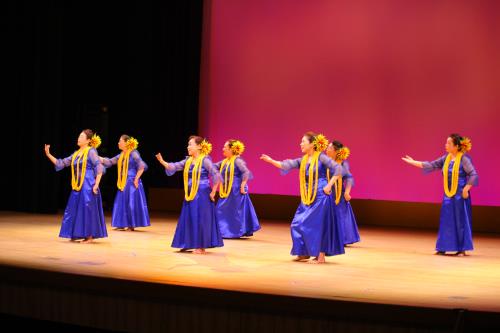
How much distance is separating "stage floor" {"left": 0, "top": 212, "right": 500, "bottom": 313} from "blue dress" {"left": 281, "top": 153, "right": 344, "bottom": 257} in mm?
175

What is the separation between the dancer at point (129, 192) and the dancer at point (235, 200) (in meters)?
1.12

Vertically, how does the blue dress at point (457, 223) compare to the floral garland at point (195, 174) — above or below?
below

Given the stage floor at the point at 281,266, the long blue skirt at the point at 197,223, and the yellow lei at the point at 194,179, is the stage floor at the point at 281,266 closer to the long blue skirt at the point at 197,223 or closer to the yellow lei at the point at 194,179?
the long blue skirt at the point at 197,223

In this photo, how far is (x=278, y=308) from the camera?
5.67 meters

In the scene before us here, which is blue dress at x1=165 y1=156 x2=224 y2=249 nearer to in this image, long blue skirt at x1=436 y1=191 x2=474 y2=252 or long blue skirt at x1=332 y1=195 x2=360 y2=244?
long blue skirt at x1=332 y1=195 x2=360 y2=244

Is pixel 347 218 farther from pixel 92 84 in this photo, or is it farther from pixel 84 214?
pixel 92 84

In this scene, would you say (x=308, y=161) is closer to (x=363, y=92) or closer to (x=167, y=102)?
(x=363, y=92)

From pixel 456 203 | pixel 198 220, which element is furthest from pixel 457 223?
pixel 198 220

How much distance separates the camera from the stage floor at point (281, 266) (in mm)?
6191

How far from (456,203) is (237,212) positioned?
9.66 feet

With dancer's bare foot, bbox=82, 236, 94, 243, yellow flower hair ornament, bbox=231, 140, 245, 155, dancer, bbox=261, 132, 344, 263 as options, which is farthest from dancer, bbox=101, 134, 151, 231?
dancer, bbox=261, 132, 344, 263

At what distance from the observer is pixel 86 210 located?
9359 mm

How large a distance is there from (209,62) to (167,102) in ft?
3.36

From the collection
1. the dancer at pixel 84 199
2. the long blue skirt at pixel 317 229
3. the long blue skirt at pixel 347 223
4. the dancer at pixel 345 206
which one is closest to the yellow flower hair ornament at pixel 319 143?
the long blue skirt at pixel 317 229
